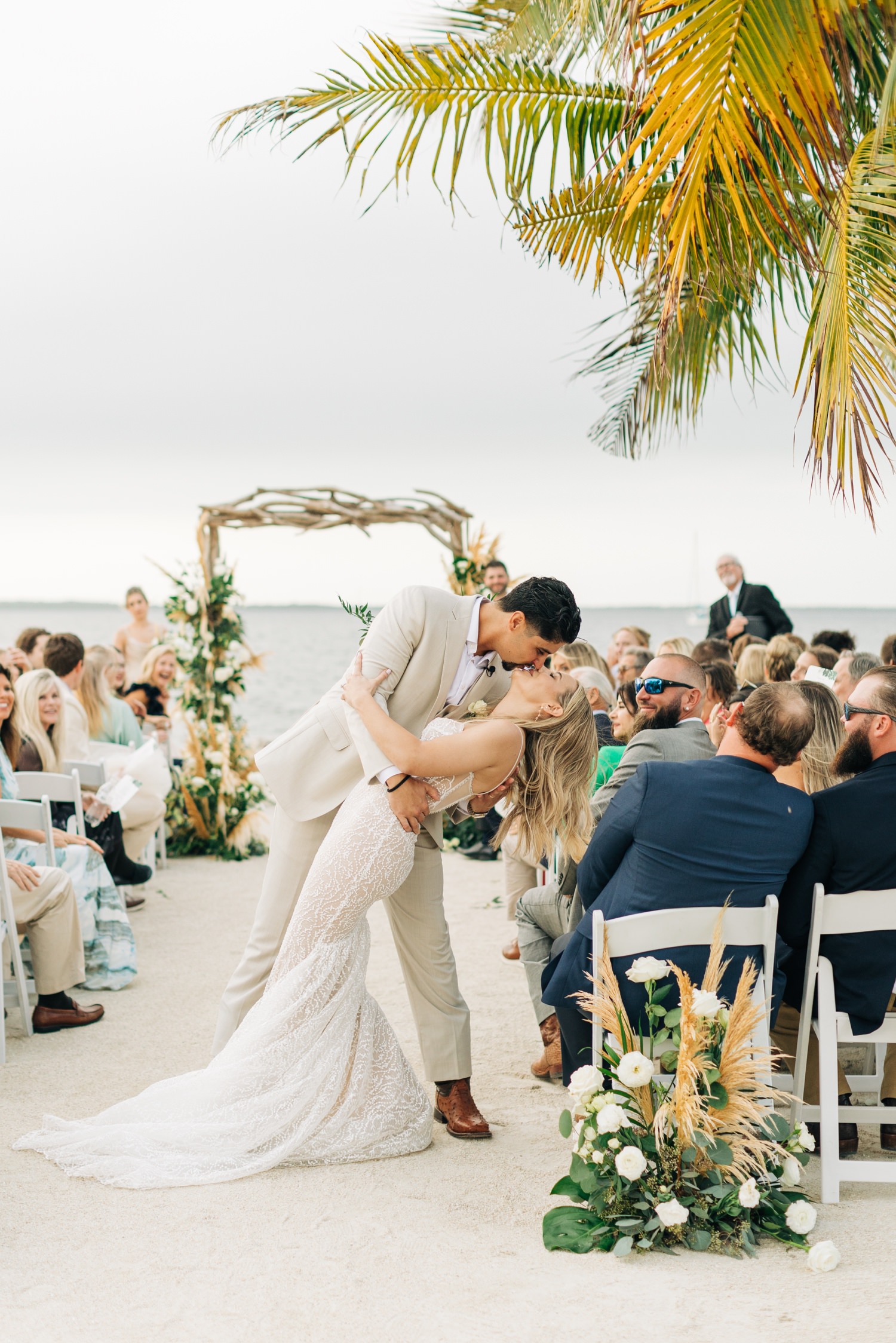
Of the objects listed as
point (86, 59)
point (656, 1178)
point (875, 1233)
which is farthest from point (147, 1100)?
point (86, 59)

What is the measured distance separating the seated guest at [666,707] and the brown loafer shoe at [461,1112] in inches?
43.0

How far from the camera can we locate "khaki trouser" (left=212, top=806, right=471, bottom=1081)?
3.93 meters

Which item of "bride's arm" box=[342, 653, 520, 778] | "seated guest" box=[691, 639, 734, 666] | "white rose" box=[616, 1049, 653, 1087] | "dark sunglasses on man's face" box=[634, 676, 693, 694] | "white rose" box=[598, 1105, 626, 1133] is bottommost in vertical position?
"white rose" box=[598, 1105, 626, 1133]

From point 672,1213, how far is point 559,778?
4.66 feet

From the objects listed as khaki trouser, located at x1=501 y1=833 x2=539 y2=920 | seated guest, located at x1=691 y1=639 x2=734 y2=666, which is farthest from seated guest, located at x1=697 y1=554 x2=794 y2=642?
khaki trouser, located at x1=501 y1=833 x2=539 y2=920

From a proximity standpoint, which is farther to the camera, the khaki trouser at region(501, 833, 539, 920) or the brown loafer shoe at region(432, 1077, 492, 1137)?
the khaki trouser at region(501, 833, 539, 920)

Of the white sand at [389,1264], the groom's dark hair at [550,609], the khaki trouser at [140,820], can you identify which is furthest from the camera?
the khaki trouser at [140,820]

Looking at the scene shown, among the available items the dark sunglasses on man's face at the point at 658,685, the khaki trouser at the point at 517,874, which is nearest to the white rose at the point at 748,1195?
the dark sunglasses on man's face at the point at 658,685

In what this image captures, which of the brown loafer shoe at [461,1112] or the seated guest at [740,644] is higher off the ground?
the seated guest at [740,644]

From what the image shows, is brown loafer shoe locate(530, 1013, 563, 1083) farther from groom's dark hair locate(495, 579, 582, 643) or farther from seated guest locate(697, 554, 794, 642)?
seated guest locate(697, 554, 794, 642)

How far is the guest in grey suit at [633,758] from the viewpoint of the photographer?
416 cm

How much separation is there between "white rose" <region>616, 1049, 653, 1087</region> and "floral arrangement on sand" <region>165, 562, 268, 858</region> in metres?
6.81

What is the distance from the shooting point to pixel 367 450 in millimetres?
27141

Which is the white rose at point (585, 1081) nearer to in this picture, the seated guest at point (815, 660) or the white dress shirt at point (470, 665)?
the white dress shirt at point (470, 665)
